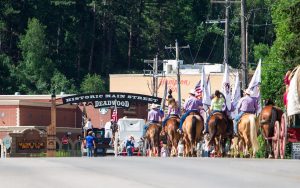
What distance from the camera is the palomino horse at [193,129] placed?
42219 mm

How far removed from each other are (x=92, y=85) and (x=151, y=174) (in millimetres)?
99595

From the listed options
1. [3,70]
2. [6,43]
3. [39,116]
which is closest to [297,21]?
[39,116]

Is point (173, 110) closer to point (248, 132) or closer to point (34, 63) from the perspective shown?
point (248, 132)

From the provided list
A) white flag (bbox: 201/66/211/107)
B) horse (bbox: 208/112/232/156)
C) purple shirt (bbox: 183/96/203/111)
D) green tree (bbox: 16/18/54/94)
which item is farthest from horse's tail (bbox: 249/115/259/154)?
green tree (bbox: 16/18/54/94)

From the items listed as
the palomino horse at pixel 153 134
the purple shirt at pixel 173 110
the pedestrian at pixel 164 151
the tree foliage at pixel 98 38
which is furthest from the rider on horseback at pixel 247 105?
the tree foliage at pixel 98 38

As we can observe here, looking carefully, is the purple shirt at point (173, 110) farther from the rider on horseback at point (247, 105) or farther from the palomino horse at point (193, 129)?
the rider on horseback at point (247, 105)

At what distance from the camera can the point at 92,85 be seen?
126 meters

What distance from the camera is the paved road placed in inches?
920

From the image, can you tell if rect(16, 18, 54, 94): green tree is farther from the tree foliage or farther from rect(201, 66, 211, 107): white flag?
rect(201, 66, 211, 107): white flag

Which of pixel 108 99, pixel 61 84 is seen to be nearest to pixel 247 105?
pixel 108 99

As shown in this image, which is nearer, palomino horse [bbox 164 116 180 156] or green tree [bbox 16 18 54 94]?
palomino horse [bbox 164 116 180 156]

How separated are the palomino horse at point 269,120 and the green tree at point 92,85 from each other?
3383 inches

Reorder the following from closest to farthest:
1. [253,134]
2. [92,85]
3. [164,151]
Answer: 1. [253,134]
2. [164,151]
3. [92,85]

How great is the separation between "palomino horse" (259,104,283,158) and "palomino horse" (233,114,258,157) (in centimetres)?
97
